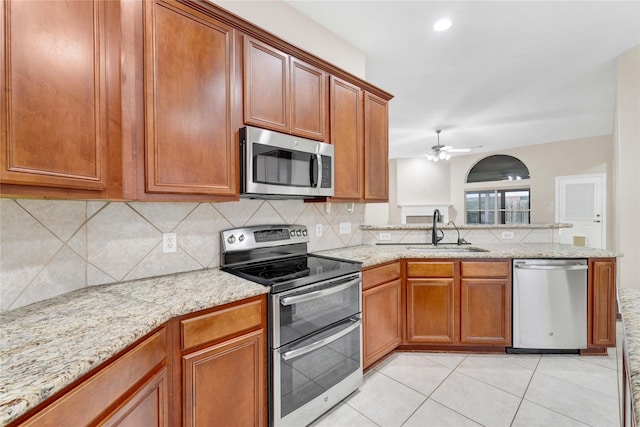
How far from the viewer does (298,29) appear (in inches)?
92.4

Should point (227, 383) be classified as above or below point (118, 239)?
below

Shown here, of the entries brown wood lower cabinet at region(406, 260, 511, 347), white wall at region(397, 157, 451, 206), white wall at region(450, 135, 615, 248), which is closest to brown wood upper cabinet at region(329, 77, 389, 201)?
brown wood lower cabinet at region(406, 260, 511, 347)

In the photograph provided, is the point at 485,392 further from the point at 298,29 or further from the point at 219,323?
the point at 298,29

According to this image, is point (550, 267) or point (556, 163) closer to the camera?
point (550, 267)

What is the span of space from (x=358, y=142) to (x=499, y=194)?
6.83 meters

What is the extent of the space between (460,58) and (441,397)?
3155 mm

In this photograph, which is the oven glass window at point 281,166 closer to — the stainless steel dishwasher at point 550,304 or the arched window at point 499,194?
the stainless steel dishwasher at point 550,304

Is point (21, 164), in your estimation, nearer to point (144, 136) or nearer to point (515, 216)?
point (144, 136)

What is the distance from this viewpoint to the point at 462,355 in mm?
2420

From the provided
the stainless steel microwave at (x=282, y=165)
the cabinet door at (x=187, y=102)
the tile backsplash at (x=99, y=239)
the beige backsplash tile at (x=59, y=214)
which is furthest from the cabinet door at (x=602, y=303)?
the beige backsplash tile at (x=59, y=214)

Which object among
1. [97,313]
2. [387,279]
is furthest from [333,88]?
[97,313]

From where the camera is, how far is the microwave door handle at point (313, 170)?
6.49 feet

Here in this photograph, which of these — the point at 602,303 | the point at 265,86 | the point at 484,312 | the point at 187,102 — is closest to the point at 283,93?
the point at 265,86

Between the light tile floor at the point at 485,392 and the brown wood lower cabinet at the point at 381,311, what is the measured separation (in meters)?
0.18
